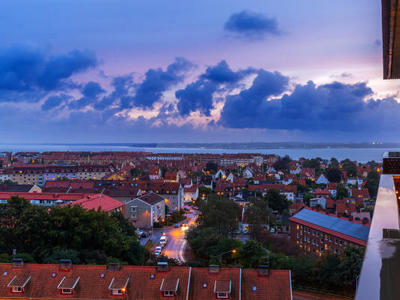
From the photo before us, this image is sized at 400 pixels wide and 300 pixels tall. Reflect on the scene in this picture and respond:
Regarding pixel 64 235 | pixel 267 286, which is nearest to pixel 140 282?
pixel 267 286

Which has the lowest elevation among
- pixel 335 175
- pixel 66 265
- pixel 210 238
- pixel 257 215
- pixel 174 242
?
pixel 174 242

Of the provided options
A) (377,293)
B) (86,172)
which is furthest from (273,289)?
(86,172)

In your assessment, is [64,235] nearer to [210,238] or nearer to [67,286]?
[67,286]

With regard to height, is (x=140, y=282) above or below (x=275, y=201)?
above

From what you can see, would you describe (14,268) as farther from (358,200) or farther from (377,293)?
(358,200)

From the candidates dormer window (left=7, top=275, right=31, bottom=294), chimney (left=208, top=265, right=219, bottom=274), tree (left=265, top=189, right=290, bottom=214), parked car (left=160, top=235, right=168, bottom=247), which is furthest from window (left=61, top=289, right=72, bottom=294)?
tree (left=265, top=189, right=290, bottom=214)

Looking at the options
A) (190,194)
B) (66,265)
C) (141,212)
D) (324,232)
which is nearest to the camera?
(66,265)
